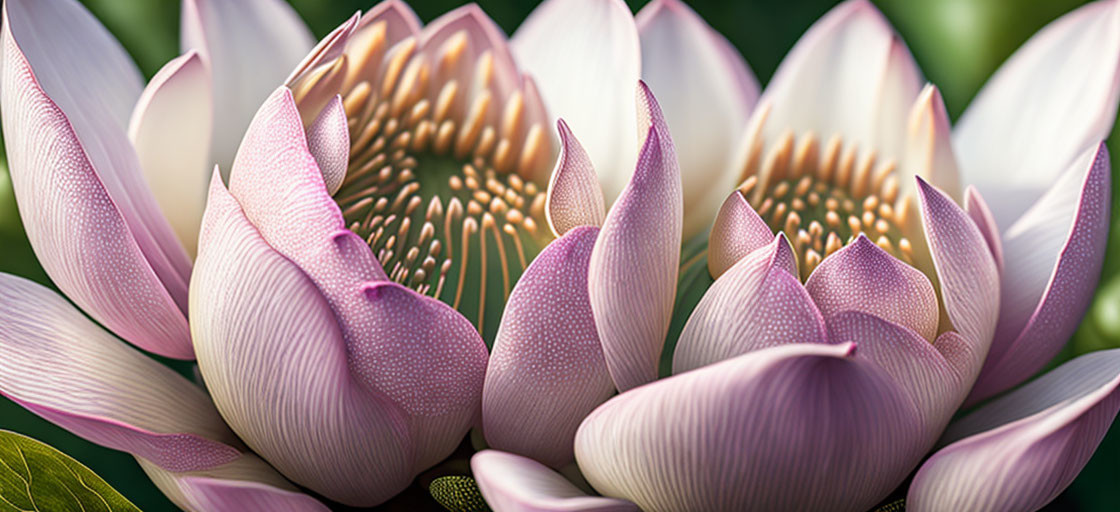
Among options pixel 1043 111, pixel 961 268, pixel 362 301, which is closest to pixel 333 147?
pixel 362 301

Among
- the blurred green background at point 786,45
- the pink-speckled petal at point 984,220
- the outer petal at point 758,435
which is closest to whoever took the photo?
the outer petal at point 758,435

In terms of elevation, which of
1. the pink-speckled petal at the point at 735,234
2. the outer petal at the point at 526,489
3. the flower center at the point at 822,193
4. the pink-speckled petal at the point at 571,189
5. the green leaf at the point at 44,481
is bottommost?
the green leaf at the point at 44,481

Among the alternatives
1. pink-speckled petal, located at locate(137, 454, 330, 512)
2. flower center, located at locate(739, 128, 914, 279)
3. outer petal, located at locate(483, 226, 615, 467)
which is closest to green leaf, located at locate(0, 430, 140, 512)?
pink-speckled petal, located at locate(137, 454, 330, 512)

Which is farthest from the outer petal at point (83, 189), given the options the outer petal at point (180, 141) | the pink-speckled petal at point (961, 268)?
the pink-speckled petal at point (961, 268)

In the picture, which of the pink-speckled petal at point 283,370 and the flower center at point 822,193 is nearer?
the pink-speckled petal at point 283,370

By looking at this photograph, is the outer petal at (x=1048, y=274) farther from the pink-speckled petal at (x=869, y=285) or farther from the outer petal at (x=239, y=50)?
the outer petal at (x=239, y=50)

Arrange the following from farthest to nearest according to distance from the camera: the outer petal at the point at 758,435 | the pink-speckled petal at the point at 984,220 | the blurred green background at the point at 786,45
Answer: the blurred green background at the point at 786,45, the pink-speckled petal at the point at 984,220, the outer petal at the point at 758,435
